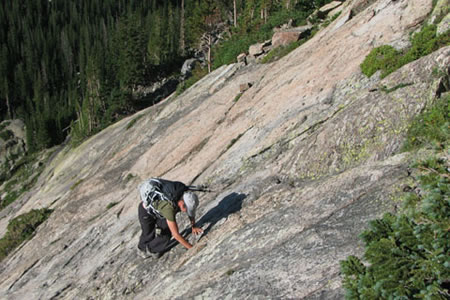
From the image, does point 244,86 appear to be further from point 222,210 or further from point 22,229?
point 22,229

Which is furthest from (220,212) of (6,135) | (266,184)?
(6,135)

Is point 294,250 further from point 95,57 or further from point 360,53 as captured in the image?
point 95,57

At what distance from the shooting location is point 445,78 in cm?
848

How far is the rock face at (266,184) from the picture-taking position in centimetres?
718

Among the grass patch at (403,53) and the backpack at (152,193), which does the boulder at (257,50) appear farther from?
the backpack at (152,193)

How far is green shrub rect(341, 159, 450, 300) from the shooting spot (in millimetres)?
4043

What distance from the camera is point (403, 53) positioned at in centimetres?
1081

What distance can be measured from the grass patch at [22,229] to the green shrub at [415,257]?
64.6 feet

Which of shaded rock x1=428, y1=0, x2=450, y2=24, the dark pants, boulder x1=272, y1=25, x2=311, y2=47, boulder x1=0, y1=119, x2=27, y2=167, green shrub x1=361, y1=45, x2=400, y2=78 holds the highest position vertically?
shaded rock x1=428, y1=0, x2=450, y2=24

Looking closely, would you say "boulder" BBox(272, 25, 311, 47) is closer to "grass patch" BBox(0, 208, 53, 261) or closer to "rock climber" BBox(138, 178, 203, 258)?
"rock climber" BBox(138, 178, 203, 258)

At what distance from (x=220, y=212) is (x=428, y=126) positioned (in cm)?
521

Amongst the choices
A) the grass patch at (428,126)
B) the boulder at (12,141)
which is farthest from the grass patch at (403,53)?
the boulder at (12,141)

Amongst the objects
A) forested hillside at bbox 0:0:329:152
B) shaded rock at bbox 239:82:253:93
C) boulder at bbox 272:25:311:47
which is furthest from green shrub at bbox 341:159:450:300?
forested hillside at bbox 0:0:329:152

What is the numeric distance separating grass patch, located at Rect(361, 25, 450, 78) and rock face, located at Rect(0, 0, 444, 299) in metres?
0.53
